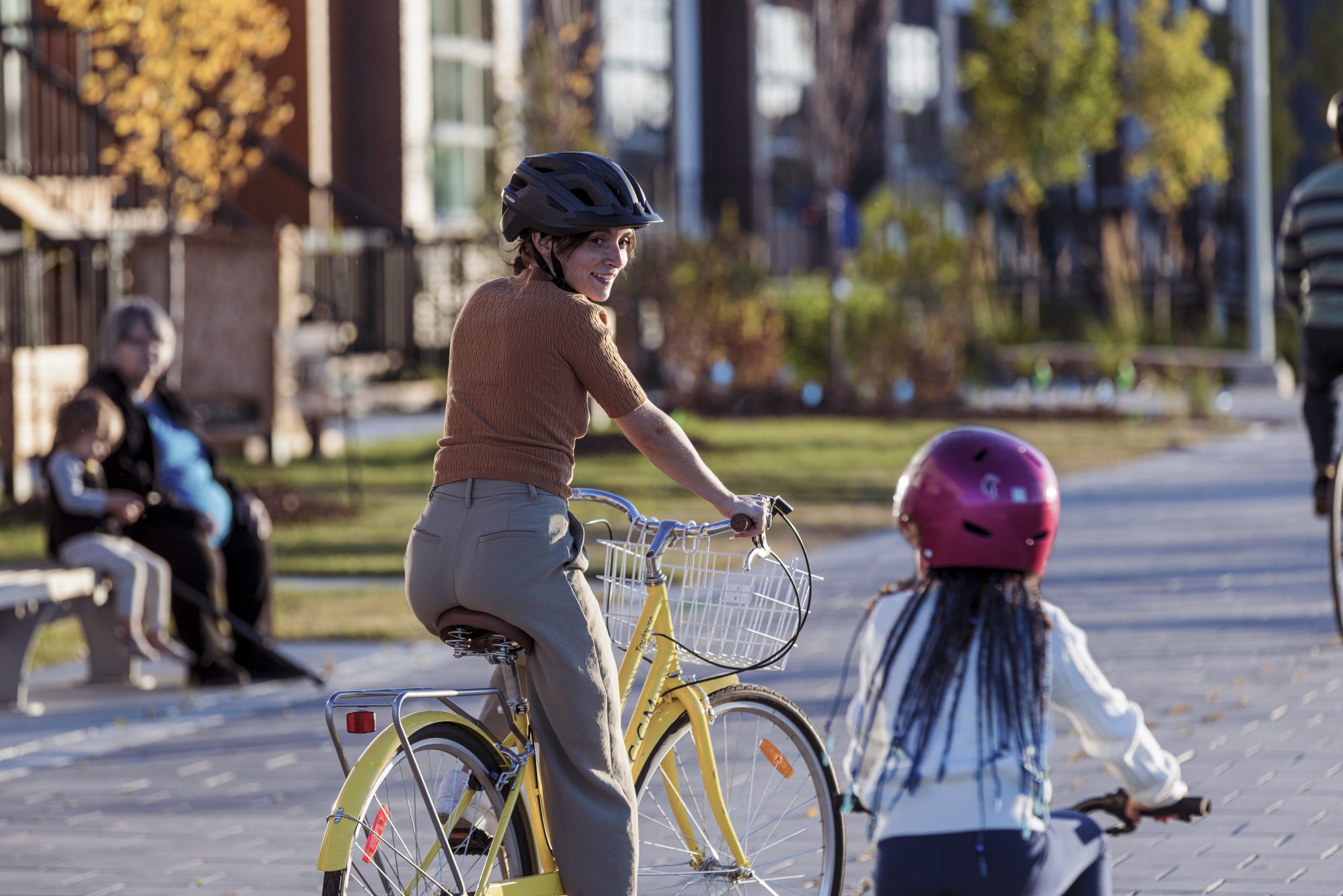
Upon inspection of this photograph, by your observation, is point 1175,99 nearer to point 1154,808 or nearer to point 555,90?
point 555,90

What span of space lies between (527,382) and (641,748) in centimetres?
86

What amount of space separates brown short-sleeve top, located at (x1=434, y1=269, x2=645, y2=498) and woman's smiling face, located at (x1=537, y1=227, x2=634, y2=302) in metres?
0.06

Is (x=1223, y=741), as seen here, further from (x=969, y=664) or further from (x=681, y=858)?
(x=969, y=664)

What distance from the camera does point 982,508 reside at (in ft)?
10.7

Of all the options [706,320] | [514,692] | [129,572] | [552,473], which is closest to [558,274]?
[552,473]

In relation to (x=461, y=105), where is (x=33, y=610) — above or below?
below

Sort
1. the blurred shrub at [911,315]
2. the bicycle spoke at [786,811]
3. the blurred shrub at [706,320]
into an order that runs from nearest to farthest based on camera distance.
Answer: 1. the bicycle spoke at [786,811]
2. the blurred shrub at [706,320]
3. the blurred shrub at [911,315]

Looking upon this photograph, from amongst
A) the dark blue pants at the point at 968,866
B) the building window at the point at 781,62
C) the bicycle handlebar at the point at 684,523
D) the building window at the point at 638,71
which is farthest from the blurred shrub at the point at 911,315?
the dark blue pants at the point at 968,866

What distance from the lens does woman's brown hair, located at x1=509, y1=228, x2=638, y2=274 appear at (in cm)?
385

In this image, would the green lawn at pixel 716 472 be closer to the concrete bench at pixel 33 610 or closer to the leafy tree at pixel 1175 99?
the concrete bench at pixel 33 610

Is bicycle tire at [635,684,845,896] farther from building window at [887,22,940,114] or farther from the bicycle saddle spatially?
building window at [887,22,940,114]

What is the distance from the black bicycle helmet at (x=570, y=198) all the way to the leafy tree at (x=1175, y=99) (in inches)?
931

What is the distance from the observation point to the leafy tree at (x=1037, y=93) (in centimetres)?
2623

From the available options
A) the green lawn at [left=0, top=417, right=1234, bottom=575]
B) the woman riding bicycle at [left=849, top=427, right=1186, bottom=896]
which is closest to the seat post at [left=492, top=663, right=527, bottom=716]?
the woman riding bicycle at [left=849, top=427, right=1186, bottom=896]
